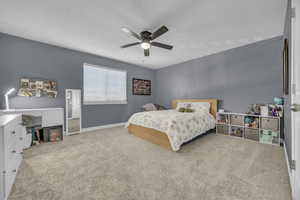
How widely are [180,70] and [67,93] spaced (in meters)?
4.23

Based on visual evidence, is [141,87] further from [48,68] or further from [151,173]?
[151,173]

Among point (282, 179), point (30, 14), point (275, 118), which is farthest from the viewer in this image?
point (275, 118)

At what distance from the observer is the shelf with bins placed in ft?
8.83

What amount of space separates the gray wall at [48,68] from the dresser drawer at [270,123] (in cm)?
439

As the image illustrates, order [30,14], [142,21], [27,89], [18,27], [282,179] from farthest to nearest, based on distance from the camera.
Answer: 1. [27,89]
2. [18,27]
3. [142,21]
4. [30,14]
5. [282,179]

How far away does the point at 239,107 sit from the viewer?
3443 mm

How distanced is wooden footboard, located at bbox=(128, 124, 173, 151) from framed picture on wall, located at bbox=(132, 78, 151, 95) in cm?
205

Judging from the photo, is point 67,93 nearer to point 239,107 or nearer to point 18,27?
point 18,27

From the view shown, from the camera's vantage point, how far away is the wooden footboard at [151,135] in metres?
2.58

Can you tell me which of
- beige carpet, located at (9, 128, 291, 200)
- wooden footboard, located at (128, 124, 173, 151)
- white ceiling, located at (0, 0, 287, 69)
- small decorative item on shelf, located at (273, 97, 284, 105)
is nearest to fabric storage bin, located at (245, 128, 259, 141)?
beige carpet, located at (9, 128, 291, 200)

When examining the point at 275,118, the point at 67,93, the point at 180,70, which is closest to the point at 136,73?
the point at 180,70

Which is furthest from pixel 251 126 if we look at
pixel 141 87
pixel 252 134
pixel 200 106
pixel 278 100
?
pixel 141 87

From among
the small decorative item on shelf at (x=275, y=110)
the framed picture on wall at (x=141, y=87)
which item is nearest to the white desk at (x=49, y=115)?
the framed picture on wall at (x=141, y=87)

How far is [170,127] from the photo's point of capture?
244 cm
